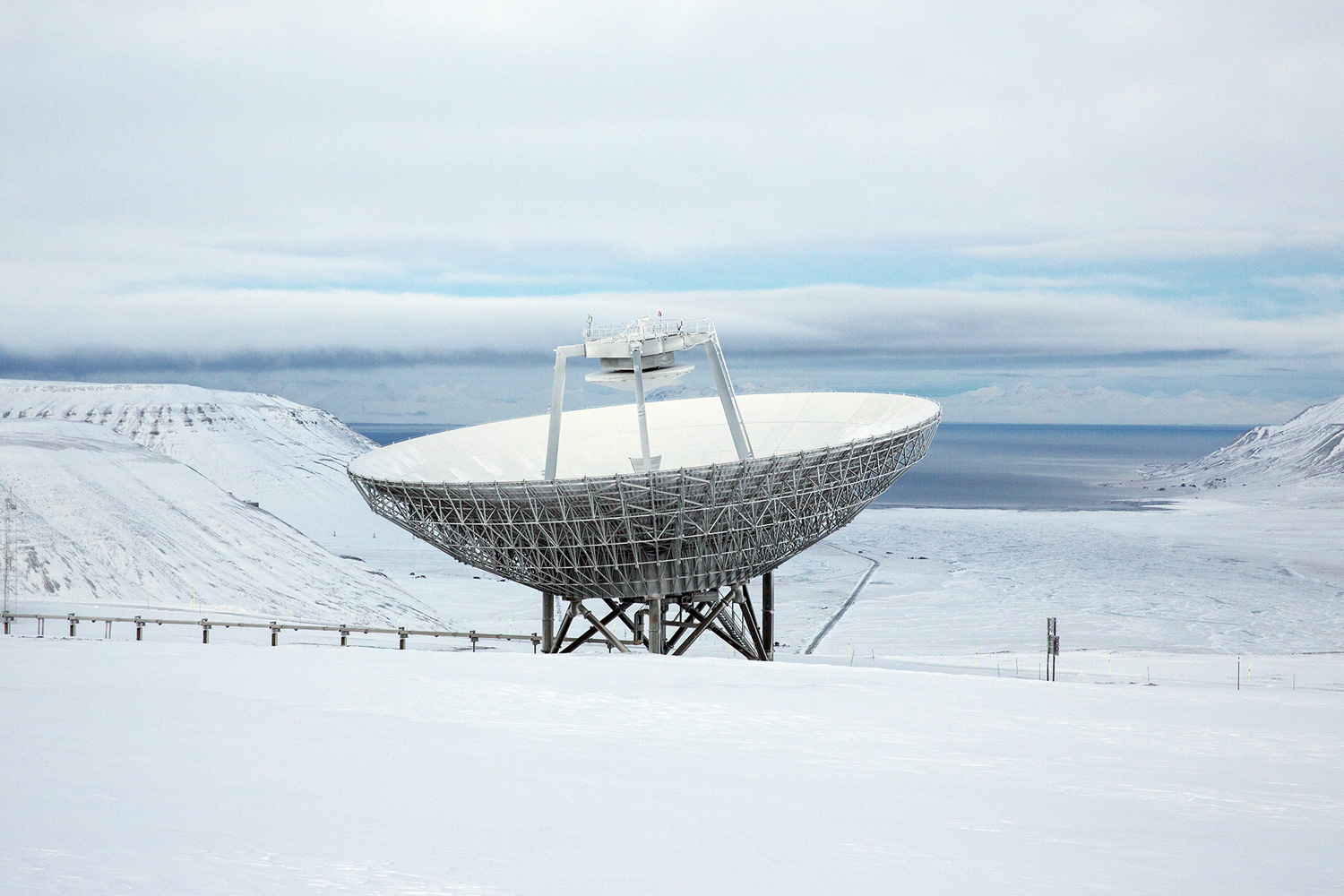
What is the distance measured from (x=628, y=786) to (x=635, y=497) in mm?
15894

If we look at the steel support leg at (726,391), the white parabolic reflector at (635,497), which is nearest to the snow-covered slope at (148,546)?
the white parabolic reflector at (635,497)

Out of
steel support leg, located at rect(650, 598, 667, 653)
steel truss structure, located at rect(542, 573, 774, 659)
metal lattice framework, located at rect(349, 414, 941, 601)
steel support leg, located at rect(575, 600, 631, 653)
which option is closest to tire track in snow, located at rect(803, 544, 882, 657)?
steel truss structure, located at rect(542, 573, 774, 659)

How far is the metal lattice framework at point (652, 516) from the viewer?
98.2 ft

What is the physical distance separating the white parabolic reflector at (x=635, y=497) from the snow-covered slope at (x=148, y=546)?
27011mm

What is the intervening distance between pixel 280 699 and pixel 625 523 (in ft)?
41.4

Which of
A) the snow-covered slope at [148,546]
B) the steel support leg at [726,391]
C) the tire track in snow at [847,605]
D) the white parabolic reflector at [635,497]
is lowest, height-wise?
the tire track in snow at [847,605]

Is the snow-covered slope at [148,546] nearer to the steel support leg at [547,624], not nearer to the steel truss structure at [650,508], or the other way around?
the steel support leg at [547,624]

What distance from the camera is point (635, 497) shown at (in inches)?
1170

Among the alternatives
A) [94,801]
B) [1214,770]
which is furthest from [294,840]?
[1214,770]

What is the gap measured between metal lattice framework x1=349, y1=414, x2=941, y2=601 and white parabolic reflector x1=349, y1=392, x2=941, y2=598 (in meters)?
0.04

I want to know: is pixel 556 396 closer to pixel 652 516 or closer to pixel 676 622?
pixel 652 516

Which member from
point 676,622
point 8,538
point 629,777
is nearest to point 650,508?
point 676,622

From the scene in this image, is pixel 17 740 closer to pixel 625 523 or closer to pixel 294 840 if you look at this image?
pixel 294 840

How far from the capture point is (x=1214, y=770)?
17.5 m
